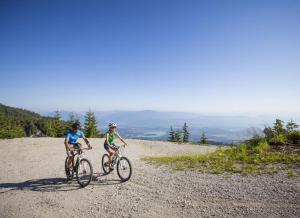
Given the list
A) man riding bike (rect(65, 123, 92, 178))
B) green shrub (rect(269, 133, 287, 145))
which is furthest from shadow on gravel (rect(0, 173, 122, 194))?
green shrub (rect(269, 133, 287, 145))

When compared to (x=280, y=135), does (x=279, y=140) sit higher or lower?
lower

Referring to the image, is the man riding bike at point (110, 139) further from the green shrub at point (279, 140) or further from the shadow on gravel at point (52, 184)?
the green shrub at point (279, 140)

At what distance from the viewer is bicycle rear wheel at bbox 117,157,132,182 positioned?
991cm

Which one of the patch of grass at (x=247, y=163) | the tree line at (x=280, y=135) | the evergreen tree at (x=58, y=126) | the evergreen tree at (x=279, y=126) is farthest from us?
the evergreen tree at (x=58, y=126)

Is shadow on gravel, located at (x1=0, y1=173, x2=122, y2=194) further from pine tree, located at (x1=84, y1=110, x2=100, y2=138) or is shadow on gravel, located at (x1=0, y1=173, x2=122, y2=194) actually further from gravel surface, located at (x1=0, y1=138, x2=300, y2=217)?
pine tree, located at (x1=84, y1=110, x2=100, y2=138)

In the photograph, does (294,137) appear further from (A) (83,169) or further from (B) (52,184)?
(B) (52,184)

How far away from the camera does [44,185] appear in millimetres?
9859

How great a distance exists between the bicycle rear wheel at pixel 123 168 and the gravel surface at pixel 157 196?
34cm

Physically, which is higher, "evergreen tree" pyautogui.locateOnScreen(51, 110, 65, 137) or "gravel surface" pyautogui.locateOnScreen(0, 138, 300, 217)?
"evergreen tree" pyautogui.locateOnScreen(51, 110, 65, 137)

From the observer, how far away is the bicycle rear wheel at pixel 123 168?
9906 mm

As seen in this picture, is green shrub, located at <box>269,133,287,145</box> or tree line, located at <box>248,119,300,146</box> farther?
tree line, located at <box>248,119,300,146</box>

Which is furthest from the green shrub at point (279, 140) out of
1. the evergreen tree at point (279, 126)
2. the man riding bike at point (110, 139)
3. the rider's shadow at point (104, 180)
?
the rider's shadow at point (104, 180)

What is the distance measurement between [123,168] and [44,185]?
149 inches

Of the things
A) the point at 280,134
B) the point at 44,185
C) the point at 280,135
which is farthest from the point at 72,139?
the point at 280,134
